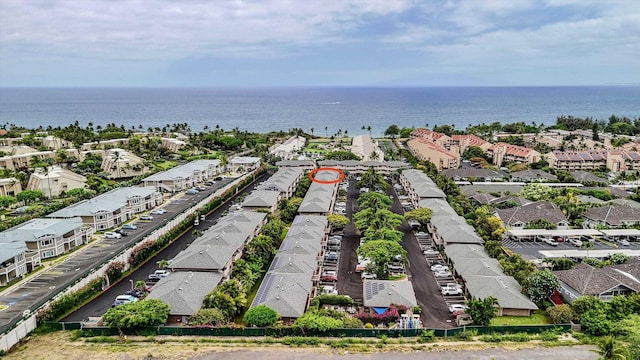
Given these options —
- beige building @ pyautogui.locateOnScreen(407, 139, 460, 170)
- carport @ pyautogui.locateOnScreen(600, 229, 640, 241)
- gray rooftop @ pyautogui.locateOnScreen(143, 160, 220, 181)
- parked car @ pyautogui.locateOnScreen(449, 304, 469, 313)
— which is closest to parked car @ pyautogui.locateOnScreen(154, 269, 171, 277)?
parked car @ pyautogui.locateOnScreen(449, 304, 469, 313)

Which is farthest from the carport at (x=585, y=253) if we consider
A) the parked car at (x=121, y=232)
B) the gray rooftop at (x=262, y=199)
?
the parked car at (x=121, y=232)

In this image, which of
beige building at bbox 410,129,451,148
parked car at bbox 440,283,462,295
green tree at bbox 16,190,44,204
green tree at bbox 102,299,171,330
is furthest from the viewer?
beige building at bbox 410,129,451,148

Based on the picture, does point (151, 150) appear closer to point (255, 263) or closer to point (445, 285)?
point (255, 263)

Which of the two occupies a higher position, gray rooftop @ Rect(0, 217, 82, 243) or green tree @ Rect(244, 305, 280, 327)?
gray rooftop @ Rect(0, 217, 82, 243)

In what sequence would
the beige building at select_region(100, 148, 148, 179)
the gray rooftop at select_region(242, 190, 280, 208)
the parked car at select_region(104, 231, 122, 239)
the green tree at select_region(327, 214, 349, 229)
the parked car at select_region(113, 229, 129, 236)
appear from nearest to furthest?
the parked car at select_region(104, 231, 122, 239)
the green tree at select_region(327, 214, 349, 229)
the parked car at select_region(113, 229, 129, 236)
the gray rooftop at select_region(242, 190, 280, 208)
the beige building at select_region(100, 148, 148, 179)

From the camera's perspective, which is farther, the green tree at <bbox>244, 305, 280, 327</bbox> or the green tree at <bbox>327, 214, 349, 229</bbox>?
the green tree at <bbox>327, 214, 349, 229</bbox>

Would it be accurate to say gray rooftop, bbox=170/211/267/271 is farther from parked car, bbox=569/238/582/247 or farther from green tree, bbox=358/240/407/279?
parked car, bbox=569/238/582/247

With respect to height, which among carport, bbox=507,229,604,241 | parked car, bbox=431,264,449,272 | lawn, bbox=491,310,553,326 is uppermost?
carport, bbox=507,229,604,241
